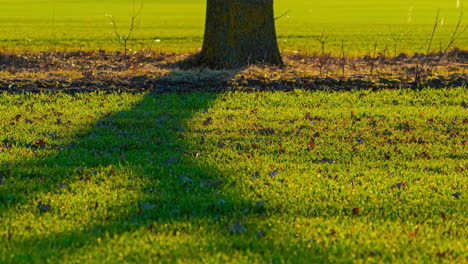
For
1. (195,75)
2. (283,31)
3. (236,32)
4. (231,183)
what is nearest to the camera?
(231,183)

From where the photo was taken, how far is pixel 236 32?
40.9 ft

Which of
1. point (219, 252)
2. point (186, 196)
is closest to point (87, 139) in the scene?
point (186, 196)

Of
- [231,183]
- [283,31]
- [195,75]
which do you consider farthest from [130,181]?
[283,31]

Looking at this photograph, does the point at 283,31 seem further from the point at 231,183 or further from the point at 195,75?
the point at 231,183

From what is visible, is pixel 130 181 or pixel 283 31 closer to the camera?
pixel 130 181

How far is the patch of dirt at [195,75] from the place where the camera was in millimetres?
11016

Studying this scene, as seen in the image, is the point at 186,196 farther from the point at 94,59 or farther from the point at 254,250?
the point at 94,59

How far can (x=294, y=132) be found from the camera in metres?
7.90

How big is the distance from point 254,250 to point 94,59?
10607 mm

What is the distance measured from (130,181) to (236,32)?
7.15 meters

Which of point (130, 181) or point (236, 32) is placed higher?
point (236, 32)

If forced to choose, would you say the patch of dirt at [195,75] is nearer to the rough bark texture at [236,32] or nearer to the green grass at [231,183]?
the rough bark texture at [236,32]

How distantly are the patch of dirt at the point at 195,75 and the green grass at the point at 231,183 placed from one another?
140 cm

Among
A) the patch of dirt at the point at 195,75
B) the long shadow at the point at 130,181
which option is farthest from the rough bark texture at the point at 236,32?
the long shadow at the point at 130,181
